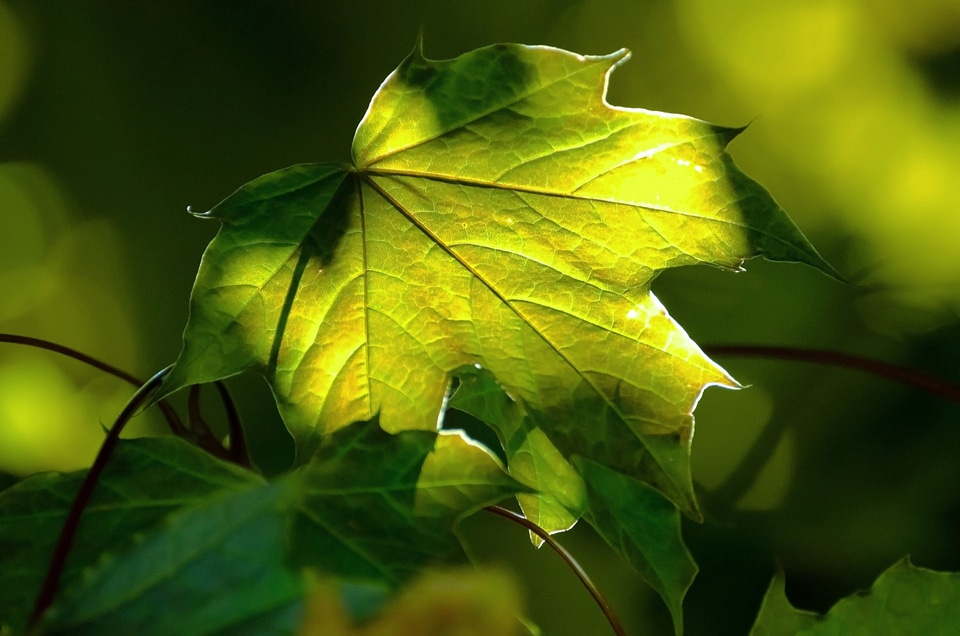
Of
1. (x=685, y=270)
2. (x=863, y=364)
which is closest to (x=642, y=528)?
(x=863, y=364)

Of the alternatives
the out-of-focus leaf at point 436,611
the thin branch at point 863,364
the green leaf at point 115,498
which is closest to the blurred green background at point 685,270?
the thin branch at point 863,364

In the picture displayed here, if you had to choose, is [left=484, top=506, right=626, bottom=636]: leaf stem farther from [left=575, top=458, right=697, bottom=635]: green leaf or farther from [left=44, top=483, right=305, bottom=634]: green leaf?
[left=44, top=483, right=305, bottom=634]: green leaf

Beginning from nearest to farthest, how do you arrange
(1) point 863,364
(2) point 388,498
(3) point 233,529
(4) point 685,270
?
1. (3) point 233,529
2. (2) point 388,498
3. (1) point 863,364
4. (4) point 685,270

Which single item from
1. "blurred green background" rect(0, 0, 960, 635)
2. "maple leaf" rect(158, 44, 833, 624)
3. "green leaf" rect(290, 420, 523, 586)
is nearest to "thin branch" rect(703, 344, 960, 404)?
"maple leaf" rect(158, 44, 833, 624)

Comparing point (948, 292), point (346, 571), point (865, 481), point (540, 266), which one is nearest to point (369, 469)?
point (346, 571)

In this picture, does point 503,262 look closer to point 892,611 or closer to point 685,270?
point 892,611
